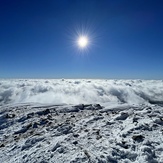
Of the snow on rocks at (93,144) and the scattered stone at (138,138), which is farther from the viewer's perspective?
the scattered stone at (138,138)

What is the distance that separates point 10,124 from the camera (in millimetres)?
13164

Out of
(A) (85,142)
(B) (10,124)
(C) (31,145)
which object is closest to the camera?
(A) (85,142)

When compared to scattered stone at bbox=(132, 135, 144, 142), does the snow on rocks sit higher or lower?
lower

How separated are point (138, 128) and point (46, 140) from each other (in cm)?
456

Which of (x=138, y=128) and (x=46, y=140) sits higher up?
(x=138, y=128)

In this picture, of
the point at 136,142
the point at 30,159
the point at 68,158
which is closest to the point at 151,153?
the point at 136,142

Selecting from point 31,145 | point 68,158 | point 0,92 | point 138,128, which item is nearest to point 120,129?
point 138,128

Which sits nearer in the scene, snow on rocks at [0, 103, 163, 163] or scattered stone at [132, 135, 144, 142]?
snow on rocks at [0, 103, 163, 163]

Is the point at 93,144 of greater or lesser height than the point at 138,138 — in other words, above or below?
below

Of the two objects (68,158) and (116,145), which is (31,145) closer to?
(68,158)

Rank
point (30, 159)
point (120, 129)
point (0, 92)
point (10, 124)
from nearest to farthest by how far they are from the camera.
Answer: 1. point (30, 159)
2. point (120, 129)
3. point (10, 124)
4. point (0, 92)

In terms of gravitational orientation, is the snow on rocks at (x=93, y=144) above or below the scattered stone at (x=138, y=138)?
below

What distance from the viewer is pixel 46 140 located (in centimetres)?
845

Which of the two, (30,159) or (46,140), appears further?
(46,140)
